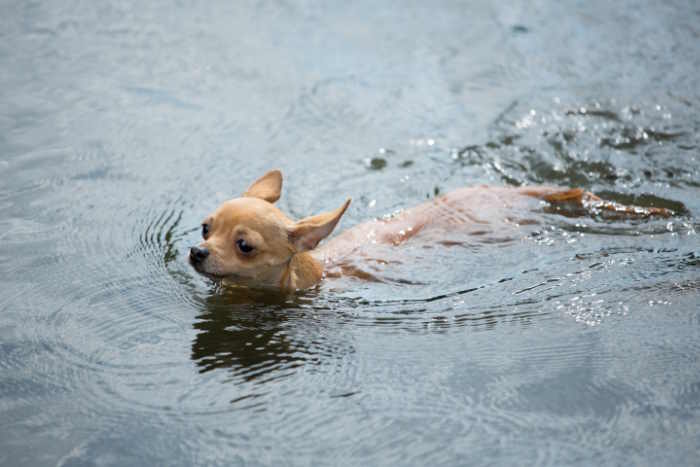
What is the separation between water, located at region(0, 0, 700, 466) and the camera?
430 cm

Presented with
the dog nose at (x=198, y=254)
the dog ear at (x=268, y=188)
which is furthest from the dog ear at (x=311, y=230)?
the dog nose at (x=198, y=254)

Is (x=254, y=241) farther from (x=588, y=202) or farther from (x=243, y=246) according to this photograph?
(x=588, y=202)

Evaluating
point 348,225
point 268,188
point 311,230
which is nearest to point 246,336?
point 311,230

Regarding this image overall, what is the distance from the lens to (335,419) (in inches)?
171

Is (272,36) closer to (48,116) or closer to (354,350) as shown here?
(48,116)

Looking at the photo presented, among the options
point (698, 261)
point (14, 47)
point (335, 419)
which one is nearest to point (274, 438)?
→ point (335, 419)

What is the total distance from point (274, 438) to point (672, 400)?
2.01 meters

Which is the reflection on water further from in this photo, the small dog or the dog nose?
the dog nose

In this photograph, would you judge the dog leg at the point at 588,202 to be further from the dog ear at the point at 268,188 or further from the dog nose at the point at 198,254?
the dog nose at the point at 198,254

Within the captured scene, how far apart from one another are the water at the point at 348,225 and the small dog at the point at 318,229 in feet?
0.55

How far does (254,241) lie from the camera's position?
17.5 feet

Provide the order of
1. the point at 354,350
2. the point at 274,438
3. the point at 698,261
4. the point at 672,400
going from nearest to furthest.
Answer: the point at 274,438 < the point at 672,400 < the point at 354,350 < the point at 698,261

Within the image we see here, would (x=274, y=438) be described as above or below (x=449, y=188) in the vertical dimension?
below

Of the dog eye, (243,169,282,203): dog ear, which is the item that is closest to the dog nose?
the dog eye
